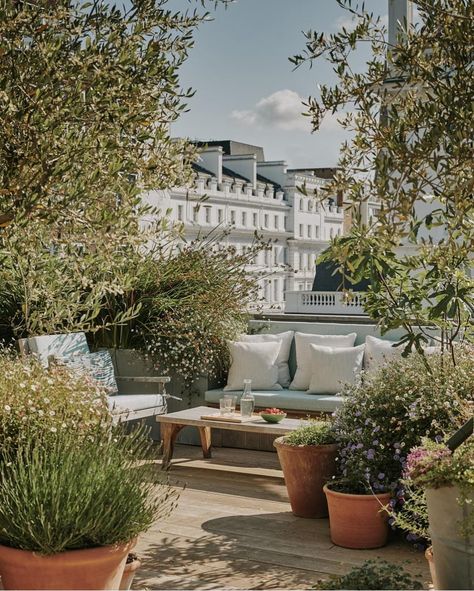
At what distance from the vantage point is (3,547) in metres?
3.11

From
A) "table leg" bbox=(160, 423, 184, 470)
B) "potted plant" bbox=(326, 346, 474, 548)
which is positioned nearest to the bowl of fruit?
"table leg" bbox=(160, 423, 184, 470)

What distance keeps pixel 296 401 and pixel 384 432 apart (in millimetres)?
2035

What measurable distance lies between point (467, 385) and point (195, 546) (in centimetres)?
168

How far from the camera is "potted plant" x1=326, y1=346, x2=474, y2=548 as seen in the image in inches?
184

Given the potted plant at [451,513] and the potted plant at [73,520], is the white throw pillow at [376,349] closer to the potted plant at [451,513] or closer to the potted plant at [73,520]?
the potted plant at [73,520]

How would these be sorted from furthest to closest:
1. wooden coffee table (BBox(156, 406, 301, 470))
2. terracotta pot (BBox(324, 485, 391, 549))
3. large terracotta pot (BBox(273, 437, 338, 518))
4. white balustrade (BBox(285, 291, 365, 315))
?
white balustrade (BBox(285, 291, 365, 315)) < wooden coffee table (BBox(156, 406, 301, 470)) < large terracotta pot (BBox(273, 437, 338, 518)) < terracotta pot (BBox(324, 485, 391, 549))

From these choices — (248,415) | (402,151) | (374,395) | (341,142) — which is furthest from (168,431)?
(402,151)

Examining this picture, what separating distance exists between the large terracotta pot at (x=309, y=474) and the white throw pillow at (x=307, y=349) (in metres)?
1.94

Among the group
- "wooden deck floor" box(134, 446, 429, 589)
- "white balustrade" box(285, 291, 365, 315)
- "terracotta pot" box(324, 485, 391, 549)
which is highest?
"white balustrade" box(285, 291, 365, 315)

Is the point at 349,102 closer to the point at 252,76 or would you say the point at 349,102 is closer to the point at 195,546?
the point at 195,546

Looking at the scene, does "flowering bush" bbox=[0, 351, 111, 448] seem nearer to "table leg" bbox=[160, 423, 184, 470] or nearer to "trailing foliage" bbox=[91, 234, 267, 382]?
"table leg" bbox=[160, 423, 184, 470]

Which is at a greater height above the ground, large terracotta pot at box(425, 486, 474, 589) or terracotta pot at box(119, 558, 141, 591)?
large terracotta pot at box(425, 486, 474, 589)

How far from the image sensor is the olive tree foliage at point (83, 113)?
10.5 feet

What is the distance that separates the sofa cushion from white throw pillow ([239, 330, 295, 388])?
10.4 inches
